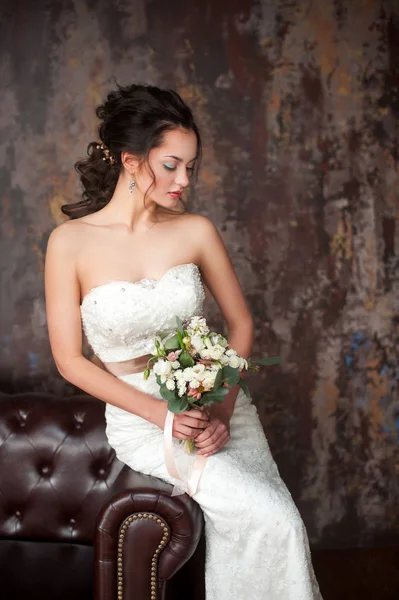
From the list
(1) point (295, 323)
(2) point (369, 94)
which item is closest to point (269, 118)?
(2) point (369, 94)

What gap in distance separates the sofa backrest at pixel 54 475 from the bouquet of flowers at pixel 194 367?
2.75 feet

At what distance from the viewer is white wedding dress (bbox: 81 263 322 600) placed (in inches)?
104

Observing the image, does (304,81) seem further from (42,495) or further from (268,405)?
(42,495)

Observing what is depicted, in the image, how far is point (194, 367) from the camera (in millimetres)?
2566

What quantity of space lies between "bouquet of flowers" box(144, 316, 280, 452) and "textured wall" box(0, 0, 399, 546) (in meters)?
1.67

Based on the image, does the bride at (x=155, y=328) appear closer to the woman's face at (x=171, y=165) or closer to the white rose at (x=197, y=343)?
the woman's face at (x=171, y=165)

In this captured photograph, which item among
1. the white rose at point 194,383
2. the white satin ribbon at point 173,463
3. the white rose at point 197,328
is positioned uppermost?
the white rose at point 197,328

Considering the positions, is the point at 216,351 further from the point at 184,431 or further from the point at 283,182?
the point at 283,182

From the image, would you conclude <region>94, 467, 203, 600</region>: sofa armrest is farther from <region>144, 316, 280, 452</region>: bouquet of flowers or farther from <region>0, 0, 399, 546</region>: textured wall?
<region>0, 0, 399, 546</region>: textured wall

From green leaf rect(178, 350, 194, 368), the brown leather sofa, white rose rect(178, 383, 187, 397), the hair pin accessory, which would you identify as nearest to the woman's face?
the hair pin accessory

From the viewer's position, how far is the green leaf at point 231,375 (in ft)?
8.66

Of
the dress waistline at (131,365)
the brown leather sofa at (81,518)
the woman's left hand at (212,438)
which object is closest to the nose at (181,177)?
the dress waistline at (131,365)

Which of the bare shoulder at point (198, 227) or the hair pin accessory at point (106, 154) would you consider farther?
the bare shoulder at point (198, 227)

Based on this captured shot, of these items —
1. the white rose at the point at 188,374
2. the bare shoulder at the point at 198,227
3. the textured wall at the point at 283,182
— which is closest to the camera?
the white rose at the point at 188,374
